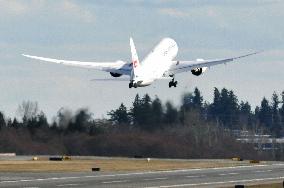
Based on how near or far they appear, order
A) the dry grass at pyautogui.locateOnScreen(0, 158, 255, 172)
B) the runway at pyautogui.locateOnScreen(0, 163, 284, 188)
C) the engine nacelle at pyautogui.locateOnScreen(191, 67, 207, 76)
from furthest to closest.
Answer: the engine nacelle at pyautogui.locateOnScreen(191, 67, 207, 76) → the dry grass at pyautogui.locateOnScreen(0, 158, 255, 172) → the runway at pyautogui.locateOnScreen(0, 163, 284, 188)

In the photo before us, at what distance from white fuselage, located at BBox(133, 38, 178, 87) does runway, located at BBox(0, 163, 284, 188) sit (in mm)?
13325

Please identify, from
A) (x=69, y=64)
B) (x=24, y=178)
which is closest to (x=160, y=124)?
(x=69, y=64)

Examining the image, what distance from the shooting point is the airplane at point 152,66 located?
5581 inches

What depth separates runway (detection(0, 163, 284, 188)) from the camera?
A: 10738 cm

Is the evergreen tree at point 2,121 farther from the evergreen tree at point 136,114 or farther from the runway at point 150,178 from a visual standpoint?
the runway at point 150,178

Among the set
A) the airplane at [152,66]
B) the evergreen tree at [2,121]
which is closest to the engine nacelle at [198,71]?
the airplane at [152,66]

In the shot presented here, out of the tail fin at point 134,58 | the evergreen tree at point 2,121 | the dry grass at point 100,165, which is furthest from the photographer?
the evergreen tree at point 2,121

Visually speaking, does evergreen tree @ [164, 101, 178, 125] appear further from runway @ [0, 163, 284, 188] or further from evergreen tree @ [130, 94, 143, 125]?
runway @ [0, 163, 284, 188]

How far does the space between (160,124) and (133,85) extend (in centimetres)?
2939

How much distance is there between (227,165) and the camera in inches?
5723

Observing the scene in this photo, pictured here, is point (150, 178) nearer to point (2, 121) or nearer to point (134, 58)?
point (134, 58)

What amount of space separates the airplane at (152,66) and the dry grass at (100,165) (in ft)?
30.4

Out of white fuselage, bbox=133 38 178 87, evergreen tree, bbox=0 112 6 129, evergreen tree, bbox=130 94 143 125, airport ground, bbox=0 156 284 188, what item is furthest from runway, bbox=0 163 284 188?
evergreen tree, bbox=0 112 6 129

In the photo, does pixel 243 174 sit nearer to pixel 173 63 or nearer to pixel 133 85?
pixel 133 85
